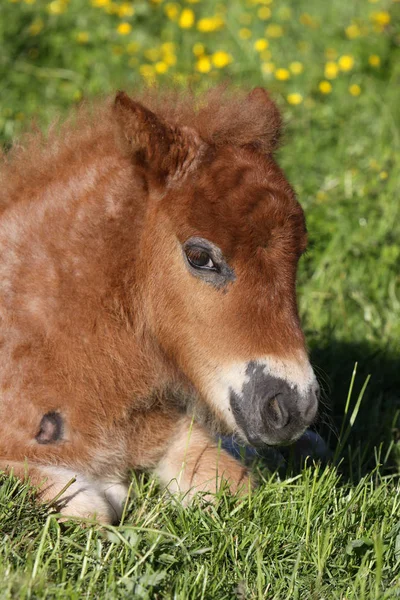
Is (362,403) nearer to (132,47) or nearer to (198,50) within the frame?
(198,50)

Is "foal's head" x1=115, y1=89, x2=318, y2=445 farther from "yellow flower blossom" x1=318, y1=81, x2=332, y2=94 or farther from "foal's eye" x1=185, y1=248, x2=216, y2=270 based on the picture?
"yellow flower blossom" x1=318, y1=81, x2=332, y2=94

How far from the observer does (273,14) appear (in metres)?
9.98

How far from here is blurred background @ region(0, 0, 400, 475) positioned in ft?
19.3

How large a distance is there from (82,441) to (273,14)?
23.1 feet

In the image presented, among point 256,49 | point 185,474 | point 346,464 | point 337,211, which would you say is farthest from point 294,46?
point 185,474

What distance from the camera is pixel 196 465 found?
4.43 m

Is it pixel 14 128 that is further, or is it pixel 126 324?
pixel 14 128

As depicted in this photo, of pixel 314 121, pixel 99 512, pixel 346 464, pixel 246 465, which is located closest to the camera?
pixel 99 512

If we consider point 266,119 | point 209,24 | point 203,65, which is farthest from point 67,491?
point 209,24

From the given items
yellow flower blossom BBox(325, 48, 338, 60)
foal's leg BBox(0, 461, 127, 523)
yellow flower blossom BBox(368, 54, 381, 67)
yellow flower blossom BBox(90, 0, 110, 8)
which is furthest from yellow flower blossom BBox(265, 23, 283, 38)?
foal's leg BBox(0, 461, 127, 523)

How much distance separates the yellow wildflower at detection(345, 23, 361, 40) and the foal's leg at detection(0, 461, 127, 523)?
656cm

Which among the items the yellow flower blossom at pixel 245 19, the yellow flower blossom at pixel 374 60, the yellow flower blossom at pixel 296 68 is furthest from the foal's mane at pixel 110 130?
the yellow flower blossom at pixel 245 19

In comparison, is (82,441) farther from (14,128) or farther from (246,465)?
(14,128)

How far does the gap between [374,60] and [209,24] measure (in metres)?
1.70
